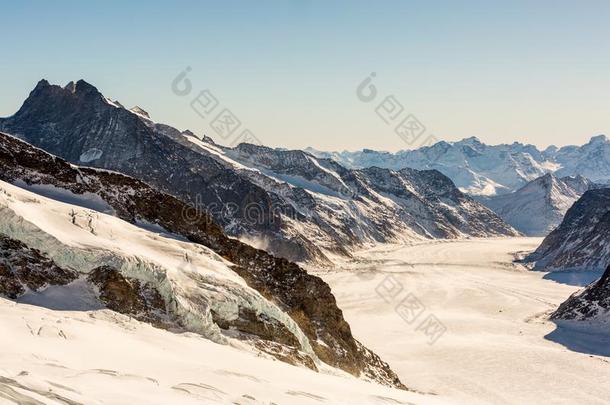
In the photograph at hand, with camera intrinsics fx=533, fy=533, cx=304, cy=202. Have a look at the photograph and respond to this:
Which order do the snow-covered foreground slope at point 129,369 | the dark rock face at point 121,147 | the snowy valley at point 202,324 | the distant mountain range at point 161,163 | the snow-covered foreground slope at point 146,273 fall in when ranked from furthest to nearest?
the dark rock face at point 121,147 < the distant mountain range at point 161,163 < the snow-covered foreground slope at point 146,273 < the snowy valley at point 202,324 < the snow-covered foreground slope at point 129,369

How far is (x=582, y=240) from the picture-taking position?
517 ft

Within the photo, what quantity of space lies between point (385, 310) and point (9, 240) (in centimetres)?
7050

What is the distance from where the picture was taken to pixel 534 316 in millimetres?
85375

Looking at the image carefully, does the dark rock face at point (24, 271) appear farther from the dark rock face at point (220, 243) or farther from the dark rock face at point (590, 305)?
the dark rock face at point (590, 305)

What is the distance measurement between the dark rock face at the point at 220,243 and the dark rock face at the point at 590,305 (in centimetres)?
4488

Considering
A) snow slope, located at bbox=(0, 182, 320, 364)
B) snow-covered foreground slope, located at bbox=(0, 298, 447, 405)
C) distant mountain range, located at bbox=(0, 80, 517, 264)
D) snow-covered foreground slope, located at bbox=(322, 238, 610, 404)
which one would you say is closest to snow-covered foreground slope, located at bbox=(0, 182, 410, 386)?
snow slope, located at bbox=(0, 182, 320, 364)

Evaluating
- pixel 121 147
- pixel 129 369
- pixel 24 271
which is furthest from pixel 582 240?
pixel 129 369

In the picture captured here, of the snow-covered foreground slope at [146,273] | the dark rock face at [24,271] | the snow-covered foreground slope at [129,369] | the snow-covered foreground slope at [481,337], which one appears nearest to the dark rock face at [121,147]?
the snow-covered foreground slope at [481,337]

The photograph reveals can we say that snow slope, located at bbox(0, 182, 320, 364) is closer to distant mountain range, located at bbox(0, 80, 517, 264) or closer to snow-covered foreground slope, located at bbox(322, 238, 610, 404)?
snow-covered foreground slope, located at bbox(322, 238, 610, 404)

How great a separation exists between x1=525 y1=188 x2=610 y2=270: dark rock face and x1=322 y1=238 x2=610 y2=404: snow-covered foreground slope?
14472 millimetres

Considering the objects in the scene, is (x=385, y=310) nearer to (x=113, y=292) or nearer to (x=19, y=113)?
(x=113, y=292)

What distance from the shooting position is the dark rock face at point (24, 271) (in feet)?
77.7

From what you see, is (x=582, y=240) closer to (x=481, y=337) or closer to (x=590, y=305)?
(x=590, y=305)

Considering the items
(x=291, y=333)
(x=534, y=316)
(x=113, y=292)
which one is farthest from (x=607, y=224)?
(x=113, y=292)
